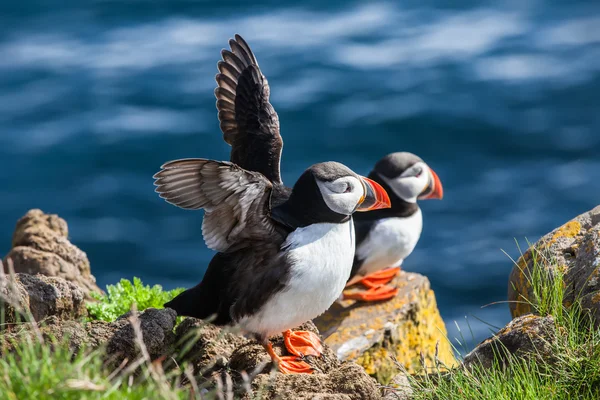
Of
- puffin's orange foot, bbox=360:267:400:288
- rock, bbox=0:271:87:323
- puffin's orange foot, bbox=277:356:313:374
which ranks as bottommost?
puffin's orange foot, bbox=360:267:400:288

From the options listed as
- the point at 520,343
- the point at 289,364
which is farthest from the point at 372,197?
the point at 520,343

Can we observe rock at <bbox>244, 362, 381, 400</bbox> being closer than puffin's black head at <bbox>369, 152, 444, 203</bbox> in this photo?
Yes

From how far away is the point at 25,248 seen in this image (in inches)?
290

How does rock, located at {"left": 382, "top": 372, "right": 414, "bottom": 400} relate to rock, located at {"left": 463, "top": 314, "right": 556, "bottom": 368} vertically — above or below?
below

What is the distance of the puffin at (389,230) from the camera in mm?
8312

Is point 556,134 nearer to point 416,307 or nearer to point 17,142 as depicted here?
point 416,307

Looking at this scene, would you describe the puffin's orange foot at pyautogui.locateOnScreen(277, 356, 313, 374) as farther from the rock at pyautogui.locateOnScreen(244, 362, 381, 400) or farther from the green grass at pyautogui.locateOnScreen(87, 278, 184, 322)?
the green grass at pyautogui.locateOnScreen(87, 278, 184, 322)

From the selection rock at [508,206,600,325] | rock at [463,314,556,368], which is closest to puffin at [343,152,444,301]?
rock at [508,206,600,325]

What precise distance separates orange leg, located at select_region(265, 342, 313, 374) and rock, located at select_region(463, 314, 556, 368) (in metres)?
0.96

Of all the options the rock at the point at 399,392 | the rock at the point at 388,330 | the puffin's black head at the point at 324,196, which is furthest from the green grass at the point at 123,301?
the rock at the point at 399,392

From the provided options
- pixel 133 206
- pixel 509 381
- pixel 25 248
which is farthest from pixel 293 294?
pixel 133 206

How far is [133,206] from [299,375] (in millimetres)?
7575

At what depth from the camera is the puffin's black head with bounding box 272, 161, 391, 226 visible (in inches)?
222

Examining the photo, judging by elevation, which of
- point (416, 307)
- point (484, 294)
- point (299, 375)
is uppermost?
point (299, 375)
